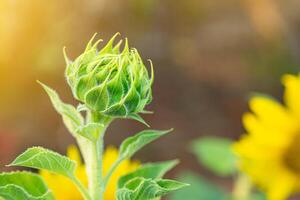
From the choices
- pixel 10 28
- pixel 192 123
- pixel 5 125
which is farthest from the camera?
pixel 192 123

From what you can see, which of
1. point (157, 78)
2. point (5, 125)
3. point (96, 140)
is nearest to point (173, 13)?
point (157, 78)

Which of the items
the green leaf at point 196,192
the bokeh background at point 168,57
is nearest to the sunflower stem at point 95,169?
the green leaf at point 196,192

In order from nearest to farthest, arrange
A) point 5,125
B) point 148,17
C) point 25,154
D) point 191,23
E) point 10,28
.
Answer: point 25,154
point 5,125
point 10,28
point 148,17
point 191,23

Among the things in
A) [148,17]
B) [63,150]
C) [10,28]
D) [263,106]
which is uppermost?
[148,17]

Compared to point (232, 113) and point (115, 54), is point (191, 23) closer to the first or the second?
point (232, 113)

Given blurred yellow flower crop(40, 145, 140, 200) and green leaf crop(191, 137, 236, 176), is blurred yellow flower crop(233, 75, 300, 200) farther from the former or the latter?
blurred yellow flower crop(40, 145, 140, 200)

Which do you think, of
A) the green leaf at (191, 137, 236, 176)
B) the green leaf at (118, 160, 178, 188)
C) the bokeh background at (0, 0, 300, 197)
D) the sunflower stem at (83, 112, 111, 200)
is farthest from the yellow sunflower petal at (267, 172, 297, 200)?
the bokeh background at (0, 0, 300, 197)

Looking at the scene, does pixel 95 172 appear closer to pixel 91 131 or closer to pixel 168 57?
pixel 91 131

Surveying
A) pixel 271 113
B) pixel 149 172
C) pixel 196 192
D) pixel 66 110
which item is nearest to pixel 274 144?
pixel 271 113
